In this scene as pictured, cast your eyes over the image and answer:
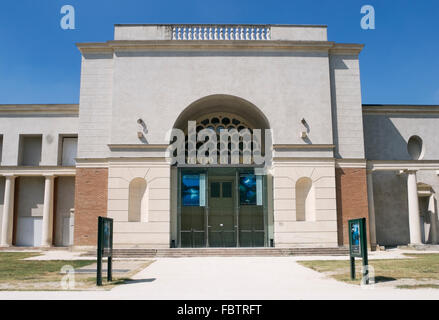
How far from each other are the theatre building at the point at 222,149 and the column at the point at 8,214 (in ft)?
0.20

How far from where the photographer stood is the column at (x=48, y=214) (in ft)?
90.4

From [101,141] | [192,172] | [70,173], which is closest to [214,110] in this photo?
[192,172]

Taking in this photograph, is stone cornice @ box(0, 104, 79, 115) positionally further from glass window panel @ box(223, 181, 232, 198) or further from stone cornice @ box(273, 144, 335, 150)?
stone cornice @ box(273, 144, 335, 150)

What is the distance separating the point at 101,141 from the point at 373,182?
17.1 meters

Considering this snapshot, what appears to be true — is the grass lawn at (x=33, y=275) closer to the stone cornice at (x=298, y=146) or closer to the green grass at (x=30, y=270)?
the green grass at (x=30, y=270)

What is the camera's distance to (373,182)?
28703mm

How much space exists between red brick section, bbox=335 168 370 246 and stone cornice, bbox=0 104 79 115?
1726 centimetres

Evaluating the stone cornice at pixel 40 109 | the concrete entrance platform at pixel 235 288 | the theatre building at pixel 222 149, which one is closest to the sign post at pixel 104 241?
the concrete entrance platform at pixel 235 288

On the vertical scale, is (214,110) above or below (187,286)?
above

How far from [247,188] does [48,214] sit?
12.4 metres

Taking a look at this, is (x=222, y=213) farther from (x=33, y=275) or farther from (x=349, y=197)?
(x=33, y=275)

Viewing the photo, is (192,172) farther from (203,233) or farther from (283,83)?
(283,83)

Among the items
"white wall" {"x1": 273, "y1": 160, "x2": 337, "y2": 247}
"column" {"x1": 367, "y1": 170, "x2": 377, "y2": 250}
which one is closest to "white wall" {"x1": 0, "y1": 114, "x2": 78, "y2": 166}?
"white wall" {"x1": 273, "y1": 160, "x2": 337, "y2": 247}
